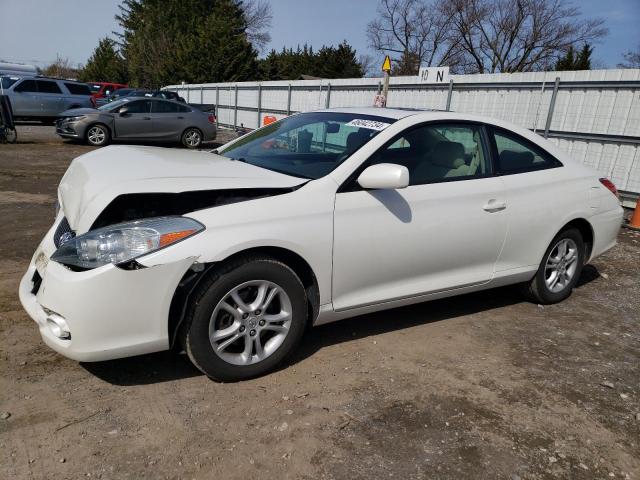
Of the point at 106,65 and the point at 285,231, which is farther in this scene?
the point at 106,65

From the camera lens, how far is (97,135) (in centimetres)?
1450

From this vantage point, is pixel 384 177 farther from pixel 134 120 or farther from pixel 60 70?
pixel 60 70

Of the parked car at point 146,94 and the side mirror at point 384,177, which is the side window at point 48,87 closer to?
the parked car at point 146,94

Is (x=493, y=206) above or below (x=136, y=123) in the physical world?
above

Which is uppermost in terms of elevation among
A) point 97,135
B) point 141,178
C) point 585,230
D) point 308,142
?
point 308,142

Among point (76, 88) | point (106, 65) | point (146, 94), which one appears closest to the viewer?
point (76, 88)

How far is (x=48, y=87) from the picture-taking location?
19250 millimetres

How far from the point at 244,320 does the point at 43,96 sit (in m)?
20.0

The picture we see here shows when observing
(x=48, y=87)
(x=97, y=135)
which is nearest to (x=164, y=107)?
(x=97, y=135)

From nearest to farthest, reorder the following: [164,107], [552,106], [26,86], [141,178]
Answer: [141,178], [552,106], [164,107], [26,86]

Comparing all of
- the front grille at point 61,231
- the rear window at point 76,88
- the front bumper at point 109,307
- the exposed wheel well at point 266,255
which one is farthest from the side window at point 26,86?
the exposed wheel well at point 266,255

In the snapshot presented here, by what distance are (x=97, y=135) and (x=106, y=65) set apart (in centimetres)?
5229

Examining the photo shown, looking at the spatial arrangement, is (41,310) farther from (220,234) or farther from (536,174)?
(536,174)

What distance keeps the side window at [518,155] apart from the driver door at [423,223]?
6.4 inches
